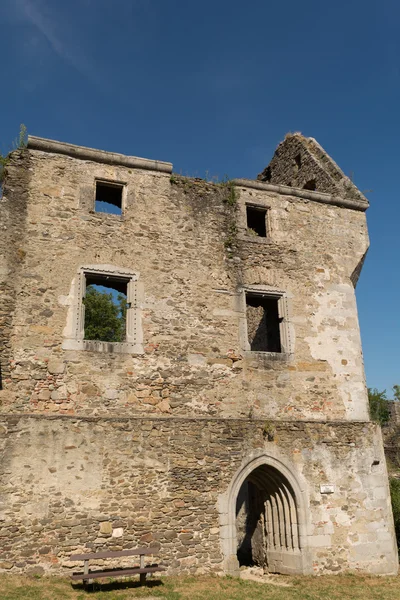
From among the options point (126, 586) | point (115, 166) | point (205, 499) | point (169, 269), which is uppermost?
point (115, 166)

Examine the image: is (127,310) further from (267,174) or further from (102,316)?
(102,316)

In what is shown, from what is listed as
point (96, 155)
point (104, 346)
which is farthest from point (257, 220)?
point (104, 346)

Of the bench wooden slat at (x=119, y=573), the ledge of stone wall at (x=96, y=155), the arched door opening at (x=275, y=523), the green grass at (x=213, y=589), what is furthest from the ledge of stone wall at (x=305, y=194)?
the green grass at (x=213, y=589)

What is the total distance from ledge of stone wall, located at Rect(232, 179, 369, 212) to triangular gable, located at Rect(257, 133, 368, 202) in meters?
0.18

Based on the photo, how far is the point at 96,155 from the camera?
10867 mm

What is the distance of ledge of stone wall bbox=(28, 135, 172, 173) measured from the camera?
1048cm

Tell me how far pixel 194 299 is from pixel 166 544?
4.68 m

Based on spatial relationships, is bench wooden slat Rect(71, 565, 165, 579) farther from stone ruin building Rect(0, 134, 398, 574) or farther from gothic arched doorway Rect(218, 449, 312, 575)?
gothic arched doorway Rect(218, 449, 312, 575)

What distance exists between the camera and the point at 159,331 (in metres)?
10.3

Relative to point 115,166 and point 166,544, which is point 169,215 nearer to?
point 115,166

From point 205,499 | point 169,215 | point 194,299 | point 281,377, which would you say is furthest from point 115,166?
point 205,499

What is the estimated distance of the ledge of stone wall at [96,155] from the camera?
34.4 feet

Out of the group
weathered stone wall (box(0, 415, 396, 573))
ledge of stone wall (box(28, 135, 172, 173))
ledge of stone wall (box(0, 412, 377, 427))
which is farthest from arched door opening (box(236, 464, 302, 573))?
ledge of stone wall (box(28, 135, 172, 173))

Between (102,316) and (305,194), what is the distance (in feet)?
59.8
